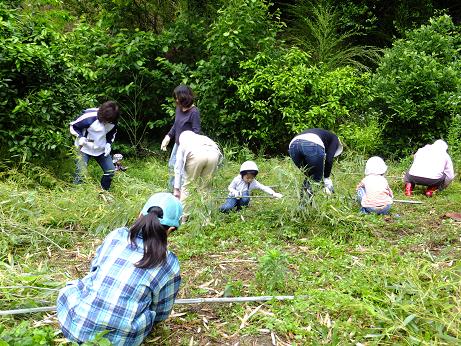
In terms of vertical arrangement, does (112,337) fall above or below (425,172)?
below

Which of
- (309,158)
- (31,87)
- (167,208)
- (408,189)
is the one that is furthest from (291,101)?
(167,208)

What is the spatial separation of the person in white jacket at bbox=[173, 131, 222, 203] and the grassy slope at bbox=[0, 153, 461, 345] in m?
0.23

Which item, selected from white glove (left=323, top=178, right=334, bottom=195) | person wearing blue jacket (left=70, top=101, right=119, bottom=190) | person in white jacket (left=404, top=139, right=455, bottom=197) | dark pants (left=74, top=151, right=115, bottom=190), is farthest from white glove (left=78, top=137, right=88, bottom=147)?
person in white jacket (left=404, top=139, right=455, bottom=197)

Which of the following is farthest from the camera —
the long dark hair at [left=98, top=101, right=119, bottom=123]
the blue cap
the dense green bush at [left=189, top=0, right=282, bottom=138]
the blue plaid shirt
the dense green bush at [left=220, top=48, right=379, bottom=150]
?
the dense green bush at [left=189, top=0, right=282, bottom=138]

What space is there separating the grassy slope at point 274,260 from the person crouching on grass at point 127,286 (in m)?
0.32

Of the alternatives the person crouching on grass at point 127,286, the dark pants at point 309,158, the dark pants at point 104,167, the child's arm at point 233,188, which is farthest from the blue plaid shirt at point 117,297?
the dark pants at point 104,167

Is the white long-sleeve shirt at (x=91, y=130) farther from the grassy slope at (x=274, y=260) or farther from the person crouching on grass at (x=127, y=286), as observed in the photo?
the person crouching on grass at (x=127, y=286)

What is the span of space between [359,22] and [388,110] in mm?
4038

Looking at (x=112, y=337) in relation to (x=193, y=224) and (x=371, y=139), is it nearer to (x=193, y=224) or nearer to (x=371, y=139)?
(x=193, y=224)

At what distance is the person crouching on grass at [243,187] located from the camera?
199 inches

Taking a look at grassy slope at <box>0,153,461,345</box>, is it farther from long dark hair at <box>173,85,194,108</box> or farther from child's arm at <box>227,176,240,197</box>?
long dark hair at <box>173,85,194,108</box>

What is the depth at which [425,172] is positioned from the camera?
6.07 m

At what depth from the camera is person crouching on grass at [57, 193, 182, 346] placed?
2322 mm

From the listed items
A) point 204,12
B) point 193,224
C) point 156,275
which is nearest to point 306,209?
point 193,224
